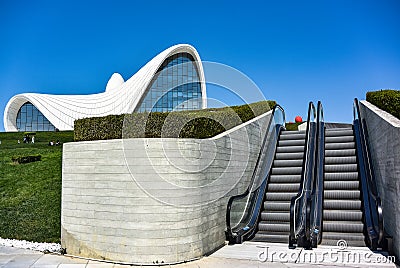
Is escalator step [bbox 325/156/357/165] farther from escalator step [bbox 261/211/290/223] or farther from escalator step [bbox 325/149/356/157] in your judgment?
escalator step [bbox 261/211/290/223]

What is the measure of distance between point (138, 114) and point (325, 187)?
500 cm

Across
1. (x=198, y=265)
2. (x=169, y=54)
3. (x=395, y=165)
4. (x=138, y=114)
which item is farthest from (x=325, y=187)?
(x=169, y=54)

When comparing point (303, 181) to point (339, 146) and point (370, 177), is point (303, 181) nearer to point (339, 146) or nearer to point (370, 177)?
point (370, 177)

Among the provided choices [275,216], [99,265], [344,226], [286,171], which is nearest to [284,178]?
[286,171]

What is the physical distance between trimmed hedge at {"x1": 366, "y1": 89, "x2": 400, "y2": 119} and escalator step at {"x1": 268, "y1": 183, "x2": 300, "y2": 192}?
2.90 metres

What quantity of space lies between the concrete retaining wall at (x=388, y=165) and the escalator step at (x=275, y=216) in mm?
2016

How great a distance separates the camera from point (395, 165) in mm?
→ 6129

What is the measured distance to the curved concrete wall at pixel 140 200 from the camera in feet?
20.0

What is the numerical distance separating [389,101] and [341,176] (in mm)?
2226

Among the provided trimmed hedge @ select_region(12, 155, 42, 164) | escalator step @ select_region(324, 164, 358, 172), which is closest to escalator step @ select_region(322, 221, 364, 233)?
escalator step @ select_region(324, 164, 358, 172)

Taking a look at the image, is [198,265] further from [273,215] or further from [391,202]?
[391,202]

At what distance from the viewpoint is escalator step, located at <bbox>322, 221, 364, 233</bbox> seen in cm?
753

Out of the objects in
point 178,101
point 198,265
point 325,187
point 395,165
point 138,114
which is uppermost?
point 178,101

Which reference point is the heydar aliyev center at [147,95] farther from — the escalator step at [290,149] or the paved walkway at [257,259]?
the paved walkway at [257,259]
